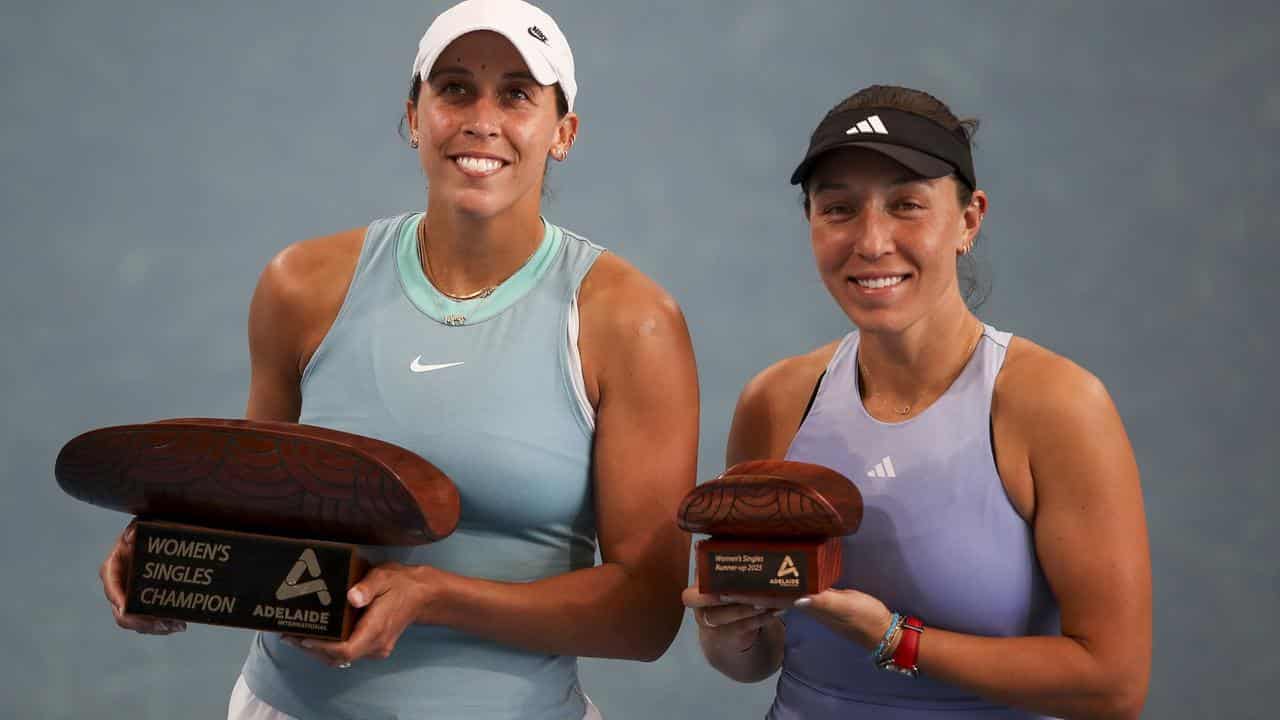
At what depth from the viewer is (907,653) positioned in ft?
4.47

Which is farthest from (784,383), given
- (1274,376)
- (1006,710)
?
(1274,376)

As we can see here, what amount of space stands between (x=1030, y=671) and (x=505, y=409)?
24.7 inches

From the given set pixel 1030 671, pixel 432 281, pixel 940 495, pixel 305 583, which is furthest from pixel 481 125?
pixel 1030 671

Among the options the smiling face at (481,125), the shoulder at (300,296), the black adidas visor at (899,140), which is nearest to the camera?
the black adidas visor at (899,140)

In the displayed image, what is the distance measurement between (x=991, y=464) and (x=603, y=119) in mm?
1826

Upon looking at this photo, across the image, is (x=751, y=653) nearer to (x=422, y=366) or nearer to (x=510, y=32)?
(x=422, y=366)

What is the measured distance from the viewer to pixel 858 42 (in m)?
3.01

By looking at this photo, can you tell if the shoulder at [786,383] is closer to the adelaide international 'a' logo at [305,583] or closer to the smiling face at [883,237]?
the smiling face at [883,237]

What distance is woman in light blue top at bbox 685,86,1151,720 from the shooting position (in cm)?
137

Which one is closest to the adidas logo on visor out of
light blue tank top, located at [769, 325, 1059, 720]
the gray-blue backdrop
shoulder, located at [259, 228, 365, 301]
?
light blue tank top, located at [769, 325, 1059, 720]

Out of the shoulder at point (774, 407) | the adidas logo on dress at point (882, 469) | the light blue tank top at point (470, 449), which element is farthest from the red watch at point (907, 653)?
the light blue tank top at point (470, 449)

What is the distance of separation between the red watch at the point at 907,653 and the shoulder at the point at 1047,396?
0.77 ft

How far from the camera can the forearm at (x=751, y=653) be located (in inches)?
61.1

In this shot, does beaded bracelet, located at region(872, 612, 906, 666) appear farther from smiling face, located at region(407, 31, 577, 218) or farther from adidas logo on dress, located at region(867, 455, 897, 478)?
smiling face, located at region(407, 31, 577, 218)
